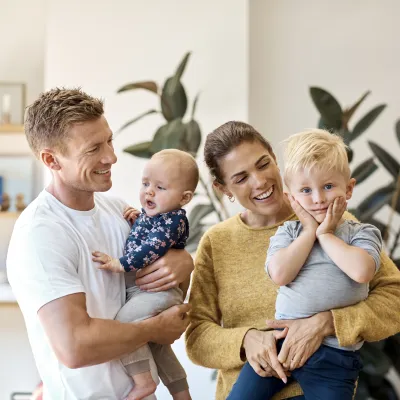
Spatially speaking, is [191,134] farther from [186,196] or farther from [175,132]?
[186,196]

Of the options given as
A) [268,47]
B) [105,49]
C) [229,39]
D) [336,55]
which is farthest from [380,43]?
[105,49]

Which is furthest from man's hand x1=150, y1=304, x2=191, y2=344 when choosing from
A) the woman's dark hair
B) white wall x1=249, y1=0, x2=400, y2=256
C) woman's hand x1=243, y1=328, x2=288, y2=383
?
white wall x1=249, y1=0, x2=400, y2=256

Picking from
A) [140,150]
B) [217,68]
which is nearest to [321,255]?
[140,150]

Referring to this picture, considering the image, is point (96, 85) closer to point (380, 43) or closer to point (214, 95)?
point (214, 95)

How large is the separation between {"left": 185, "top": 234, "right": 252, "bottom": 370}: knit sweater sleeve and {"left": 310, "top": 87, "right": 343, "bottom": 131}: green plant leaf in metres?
1.26

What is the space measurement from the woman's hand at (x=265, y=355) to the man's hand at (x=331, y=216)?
0.29 m

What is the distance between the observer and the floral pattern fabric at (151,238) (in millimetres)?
1828

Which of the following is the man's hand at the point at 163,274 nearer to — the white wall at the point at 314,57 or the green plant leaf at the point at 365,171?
the green plant leaf at the point at 365,171

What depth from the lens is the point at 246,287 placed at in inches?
76.6

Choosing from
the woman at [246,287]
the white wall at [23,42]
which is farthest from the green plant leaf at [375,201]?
the white wall at [23,42]

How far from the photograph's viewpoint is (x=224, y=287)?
199cm

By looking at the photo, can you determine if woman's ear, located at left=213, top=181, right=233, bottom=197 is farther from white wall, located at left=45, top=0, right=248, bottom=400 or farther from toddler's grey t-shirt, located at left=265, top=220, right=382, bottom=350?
white wall, located at left=45, top=0, right=248, bottom=400

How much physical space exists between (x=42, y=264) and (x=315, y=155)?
0.76 meters

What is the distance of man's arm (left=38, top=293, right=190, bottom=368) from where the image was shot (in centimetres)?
162
